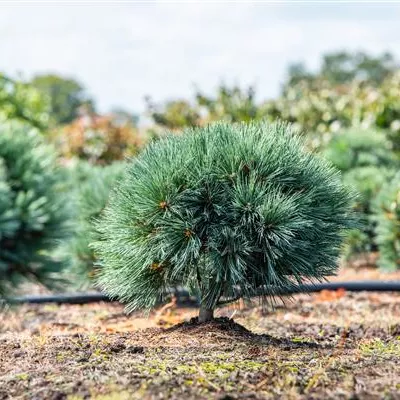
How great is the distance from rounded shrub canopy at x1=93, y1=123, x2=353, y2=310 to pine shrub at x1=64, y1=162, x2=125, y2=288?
213 centimetres

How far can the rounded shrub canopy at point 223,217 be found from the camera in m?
3.76

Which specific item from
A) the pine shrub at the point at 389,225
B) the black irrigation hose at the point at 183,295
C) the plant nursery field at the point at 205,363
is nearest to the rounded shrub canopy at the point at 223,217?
the plant nursery field at the point at 205,363

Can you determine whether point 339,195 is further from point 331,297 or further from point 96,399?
point 331,297

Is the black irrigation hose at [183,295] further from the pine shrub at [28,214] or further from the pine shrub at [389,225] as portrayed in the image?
the pine shrub at [389,225]

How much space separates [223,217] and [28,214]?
2.67 metres

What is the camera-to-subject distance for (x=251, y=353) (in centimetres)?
356

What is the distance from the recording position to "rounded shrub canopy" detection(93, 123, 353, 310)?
3.76 m

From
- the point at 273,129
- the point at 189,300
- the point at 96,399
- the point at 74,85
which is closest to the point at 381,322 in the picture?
the point at 189,300

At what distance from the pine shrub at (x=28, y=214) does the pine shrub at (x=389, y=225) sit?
132 inches

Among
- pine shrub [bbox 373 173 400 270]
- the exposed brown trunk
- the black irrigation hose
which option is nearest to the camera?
the exposed brown trunk

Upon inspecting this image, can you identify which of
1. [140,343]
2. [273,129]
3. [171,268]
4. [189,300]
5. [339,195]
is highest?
[273,129]

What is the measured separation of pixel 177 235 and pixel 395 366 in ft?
3.77

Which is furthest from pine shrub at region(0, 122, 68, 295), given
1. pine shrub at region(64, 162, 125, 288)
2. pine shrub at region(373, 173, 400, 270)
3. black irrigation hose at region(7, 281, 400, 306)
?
pine shrub at region(373, 173, 400, 270)

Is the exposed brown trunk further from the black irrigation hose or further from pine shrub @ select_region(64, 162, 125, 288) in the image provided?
the black irrigation hose
